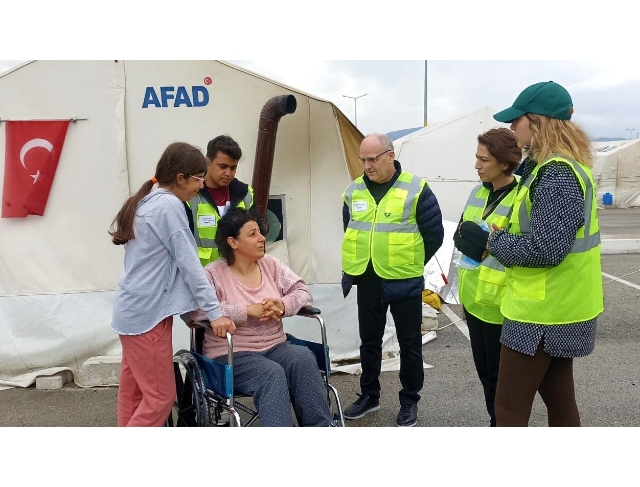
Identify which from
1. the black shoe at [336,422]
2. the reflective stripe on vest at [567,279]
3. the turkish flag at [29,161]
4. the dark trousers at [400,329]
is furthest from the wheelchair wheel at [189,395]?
the turkish flag at [29,161]

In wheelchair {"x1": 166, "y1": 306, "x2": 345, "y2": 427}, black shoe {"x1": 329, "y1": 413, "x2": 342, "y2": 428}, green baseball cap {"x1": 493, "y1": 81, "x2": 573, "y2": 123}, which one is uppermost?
green baseball cap {"x1": 493, "y1": 81, "x2": 573, "y2": 123}

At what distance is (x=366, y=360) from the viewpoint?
13.6 ft

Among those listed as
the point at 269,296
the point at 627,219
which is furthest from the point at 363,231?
the point at 627,219

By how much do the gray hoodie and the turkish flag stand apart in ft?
7.37

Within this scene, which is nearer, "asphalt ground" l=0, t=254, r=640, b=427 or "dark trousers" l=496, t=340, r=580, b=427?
"dark trousers" l=496, t=340, r=580, b=427

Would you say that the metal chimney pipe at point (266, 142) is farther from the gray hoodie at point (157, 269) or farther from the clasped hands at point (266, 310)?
the gray hoodie at point (157, 269)

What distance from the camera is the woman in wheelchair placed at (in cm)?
306

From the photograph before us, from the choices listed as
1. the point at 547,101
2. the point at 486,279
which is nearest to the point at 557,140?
the point at 547,101

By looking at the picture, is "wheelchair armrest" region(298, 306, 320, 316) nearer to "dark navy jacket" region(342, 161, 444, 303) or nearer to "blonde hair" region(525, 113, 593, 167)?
"dark navy jacket" region(342, 161, 444, 303)

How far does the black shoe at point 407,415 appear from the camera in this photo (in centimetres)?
397

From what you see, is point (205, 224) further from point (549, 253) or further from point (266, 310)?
point (549, 253)

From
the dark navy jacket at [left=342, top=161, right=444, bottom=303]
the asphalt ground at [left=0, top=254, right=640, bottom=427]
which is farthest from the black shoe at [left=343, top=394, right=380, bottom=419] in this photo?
the dark navy jacket at [left=342, top=161, right=444, bottom=303]

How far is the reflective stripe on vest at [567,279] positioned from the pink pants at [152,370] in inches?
64.7

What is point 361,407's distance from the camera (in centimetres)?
416
